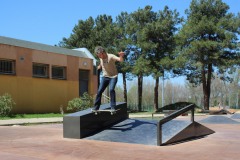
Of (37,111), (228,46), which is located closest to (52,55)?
(37,111)

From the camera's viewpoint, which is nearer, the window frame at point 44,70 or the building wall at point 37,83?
the building wall at point 37,83

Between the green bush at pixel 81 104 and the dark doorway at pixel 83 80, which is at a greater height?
the dark doorway at pixel 83 80

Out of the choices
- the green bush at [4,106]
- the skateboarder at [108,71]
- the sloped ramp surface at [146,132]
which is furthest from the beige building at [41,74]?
the sloped ramp surface at [146,132]

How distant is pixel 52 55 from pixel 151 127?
Answer: 76.4 feet

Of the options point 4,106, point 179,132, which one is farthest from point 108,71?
point 4,106

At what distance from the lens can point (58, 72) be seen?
110 feet

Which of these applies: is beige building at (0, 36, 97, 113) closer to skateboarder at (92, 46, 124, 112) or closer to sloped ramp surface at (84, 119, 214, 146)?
skateboarder at (92, 46, 124, 112)

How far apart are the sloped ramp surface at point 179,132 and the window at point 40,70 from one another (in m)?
22.3

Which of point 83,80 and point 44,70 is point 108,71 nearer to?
point 44,70

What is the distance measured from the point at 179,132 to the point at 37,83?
23.0 m

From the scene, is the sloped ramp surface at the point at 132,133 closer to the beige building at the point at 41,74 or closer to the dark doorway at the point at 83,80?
the beige building at the point at 41,74

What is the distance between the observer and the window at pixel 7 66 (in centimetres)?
2791

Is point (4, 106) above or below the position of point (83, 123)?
below

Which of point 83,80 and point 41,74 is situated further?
point 83,80
